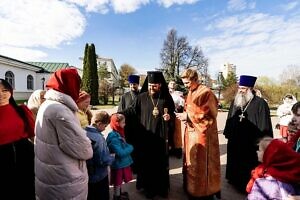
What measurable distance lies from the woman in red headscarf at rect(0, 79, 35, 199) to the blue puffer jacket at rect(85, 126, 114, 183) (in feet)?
2.21

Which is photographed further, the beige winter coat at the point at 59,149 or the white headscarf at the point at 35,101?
the white headscarf at the point at 35,101

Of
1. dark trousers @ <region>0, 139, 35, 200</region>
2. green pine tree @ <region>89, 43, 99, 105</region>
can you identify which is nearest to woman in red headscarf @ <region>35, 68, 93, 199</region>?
dark trousers @ <region>0, 139, 35, 200</region>

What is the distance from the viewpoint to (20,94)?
122ft

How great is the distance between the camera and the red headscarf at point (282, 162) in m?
2.29

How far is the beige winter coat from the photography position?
240cm

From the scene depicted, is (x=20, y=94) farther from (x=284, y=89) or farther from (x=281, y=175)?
(x=281, y=175)

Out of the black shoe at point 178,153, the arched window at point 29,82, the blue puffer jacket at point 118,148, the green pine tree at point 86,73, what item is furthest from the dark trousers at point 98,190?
the arched window at point 29,82

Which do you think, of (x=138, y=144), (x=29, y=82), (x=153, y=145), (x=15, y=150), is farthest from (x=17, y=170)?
(x=29, y=82)

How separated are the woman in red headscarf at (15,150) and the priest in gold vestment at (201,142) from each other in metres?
2.35

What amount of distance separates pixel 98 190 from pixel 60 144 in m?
1.27

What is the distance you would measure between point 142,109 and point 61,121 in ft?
8.33

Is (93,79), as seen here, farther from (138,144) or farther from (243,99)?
(243,99)

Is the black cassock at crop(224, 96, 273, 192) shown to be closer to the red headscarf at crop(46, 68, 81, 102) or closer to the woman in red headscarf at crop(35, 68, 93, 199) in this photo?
the woman in red headscarf at crop(35, 68, 93, 199)

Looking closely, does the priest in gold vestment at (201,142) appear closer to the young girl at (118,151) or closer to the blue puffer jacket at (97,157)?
the young girl at (118,151)
